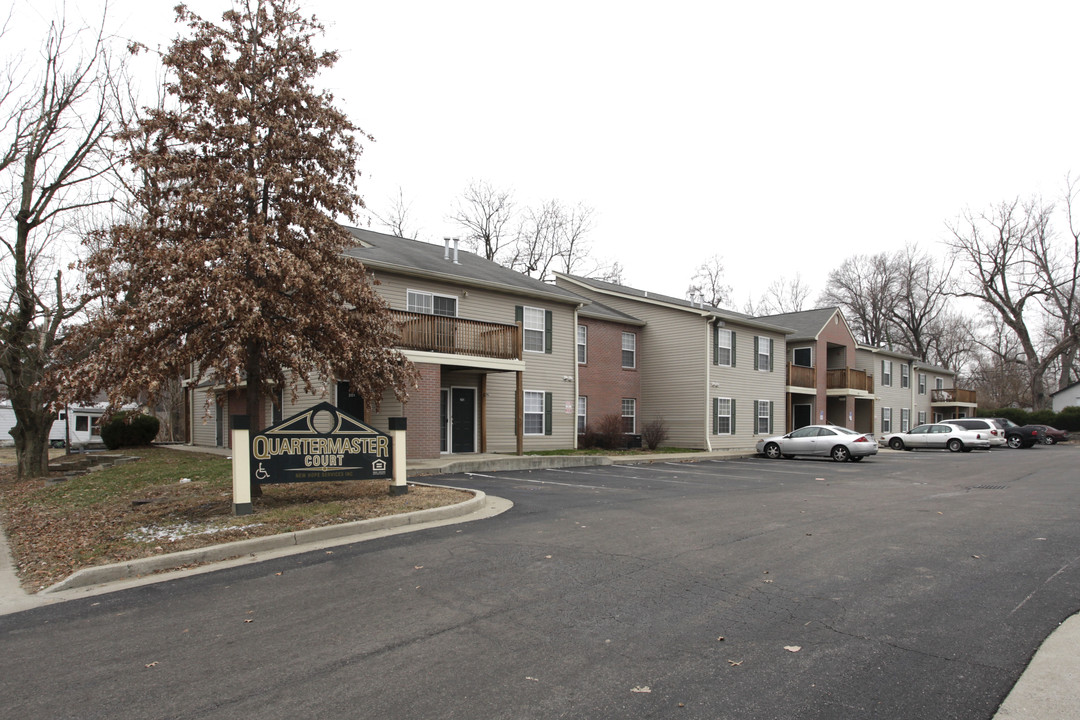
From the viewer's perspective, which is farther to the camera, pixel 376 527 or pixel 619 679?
pixel 376 527

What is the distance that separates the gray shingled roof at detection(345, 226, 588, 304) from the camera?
18953 mm

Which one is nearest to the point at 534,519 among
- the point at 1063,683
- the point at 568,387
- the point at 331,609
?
the point at 331,609

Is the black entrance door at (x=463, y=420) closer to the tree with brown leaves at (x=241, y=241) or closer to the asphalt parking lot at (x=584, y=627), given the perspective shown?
the tree with brown leaves at (x=241, y=241)

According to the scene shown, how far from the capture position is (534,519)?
981 cm

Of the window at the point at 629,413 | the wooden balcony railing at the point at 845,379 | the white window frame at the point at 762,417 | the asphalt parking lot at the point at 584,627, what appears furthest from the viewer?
the wooden balcony railing at the point at 845,379

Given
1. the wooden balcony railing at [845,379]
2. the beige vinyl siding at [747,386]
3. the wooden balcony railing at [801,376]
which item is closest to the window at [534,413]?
the beige vinyl siding at [747,386]

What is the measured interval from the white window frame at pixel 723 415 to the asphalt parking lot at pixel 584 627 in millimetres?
18547

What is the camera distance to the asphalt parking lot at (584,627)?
3.89 metres

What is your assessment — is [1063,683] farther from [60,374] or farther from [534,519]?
[60,374]

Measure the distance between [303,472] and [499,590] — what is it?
5.45m

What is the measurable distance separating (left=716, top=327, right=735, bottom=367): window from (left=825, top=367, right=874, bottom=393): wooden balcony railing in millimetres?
9620

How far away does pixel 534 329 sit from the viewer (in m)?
23.1

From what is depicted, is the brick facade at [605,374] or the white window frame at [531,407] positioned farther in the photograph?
the brick facade at [605,374]

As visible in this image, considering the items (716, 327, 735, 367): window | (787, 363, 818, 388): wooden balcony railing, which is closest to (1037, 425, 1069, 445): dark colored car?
(787, 363, 818, 388): wooden balcony railing
